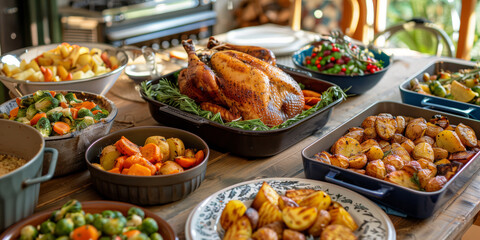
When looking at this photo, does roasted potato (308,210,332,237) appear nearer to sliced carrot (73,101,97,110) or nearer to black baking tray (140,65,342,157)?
black baking tray (140,65,342,157)

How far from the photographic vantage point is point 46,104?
155 cm

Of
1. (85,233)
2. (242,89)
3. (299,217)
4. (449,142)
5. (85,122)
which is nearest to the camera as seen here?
(85,233)

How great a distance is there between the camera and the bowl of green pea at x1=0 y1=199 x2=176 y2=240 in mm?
1066

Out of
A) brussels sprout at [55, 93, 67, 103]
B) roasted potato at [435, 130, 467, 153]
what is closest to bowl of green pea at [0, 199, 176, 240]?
brussels sprout at [55, 93, 67, 103]

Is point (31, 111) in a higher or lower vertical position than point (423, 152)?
higher

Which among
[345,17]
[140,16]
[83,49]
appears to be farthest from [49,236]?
[345,17]

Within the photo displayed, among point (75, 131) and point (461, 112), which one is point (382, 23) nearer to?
point (461, 112)

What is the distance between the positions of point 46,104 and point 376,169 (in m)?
1.02

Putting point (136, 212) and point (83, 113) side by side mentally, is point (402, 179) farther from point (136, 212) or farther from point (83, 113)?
point (83, 113)

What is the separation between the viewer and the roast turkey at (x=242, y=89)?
1.73m

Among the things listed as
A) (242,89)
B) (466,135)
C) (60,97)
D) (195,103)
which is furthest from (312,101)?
(60,97)

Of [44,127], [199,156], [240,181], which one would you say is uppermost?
[44,127]

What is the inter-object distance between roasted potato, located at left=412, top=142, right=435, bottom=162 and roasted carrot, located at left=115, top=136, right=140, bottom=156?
33.8 inches

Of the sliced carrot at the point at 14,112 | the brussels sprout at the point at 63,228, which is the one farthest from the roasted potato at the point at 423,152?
the sliced carrot at the point at 14,112
